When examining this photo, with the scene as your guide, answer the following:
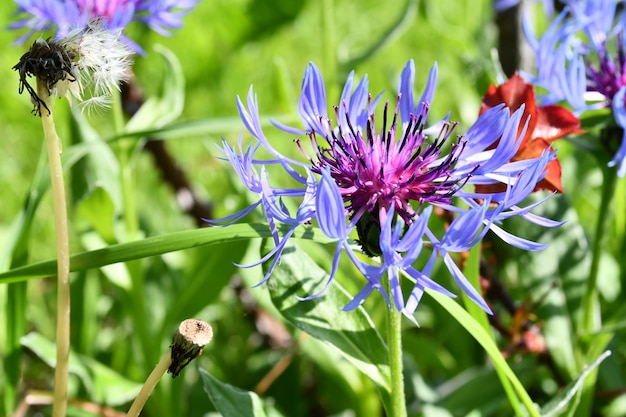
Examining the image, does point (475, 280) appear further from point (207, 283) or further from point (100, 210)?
point (100, 210)

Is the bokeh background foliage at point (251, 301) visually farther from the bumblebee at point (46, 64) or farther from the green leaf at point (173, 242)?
the bumblebee at point (46, 64)

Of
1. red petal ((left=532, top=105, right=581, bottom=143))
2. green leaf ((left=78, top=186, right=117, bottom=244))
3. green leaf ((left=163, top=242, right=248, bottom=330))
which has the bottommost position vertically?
green leaf ((left=163, top=242, right=248, bottom=330))

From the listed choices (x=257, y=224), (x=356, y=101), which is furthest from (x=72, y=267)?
(x=356, y=101)

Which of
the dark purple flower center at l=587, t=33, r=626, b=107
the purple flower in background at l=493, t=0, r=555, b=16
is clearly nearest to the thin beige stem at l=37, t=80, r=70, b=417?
the dark purple flower center at l=587, t=33, r=626, b=107

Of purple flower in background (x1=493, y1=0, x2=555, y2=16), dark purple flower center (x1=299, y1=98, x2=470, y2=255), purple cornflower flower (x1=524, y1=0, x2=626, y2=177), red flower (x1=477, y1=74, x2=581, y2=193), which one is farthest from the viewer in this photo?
purple flower in background (x1=493, y1=0, x2=555, y2=16)

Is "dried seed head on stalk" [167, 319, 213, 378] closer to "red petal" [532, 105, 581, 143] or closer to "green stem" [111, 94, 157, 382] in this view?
"red petal" [532, 105, 581, 143]

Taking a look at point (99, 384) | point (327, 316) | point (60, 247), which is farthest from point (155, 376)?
point (99, 384)

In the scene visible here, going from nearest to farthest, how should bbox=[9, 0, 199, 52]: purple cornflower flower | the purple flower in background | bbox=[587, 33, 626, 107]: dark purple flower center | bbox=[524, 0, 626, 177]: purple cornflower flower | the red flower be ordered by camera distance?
the red flower
bbox=[524, 0, 626, 177]: purple cornflower flower
bbox=[587, 33, 626, 107]: dark purple flower center
bbox=[9, 0, 199, 52]: purple cornflower flower
the purple flower in background

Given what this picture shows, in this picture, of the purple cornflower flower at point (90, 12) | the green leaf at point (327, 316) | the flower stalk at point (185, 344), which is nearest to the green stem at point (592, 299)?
the green leaf at point (327, 316)
